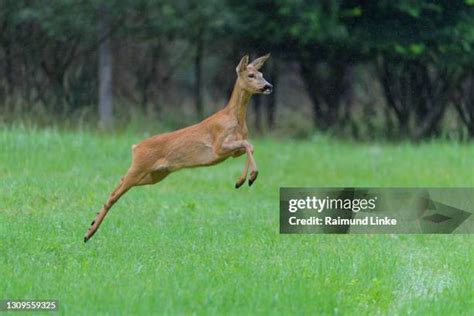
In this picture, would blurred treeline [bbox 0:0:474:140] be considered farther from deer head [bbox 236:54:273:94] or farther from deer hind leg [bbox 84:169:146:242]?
deer hind leg [bbox 84:169:146:242]

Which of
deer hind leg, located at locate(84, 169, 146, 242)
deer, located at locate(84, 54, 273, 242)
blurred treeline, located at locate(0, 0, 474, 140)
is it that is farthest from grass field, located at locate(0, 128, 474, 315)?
blurred treeline, located at locate(0, 0, 474, 140)

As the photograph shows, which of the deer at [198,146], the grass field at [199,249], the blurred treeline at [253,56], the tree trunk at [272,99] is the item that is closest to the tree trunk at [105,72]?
the blurred treeline at [253,56]

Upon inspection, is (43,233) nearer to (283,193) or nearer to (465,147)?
(283,193)

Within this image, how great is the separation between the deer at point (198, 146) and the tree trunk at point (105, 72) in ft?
42.3

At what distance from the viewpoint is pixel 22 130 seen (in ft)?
68.6

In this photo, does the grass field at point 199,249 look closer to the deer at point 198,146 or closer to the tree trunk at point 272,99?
the deer at point 198,146

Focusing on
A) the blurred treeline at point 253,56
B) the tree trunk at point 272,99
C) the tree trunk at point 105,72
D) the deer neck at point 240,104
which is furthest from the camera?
the tree trunk at point 272,99

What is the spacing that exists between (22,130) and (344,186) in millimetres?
5795

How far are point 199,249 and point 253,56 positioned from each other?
1474cm

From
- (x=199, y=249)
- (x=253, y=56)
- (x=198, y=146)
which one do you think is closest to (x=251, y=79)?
(x=198, y=146)

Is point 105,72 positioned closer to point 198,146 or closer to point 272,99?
point 272,99

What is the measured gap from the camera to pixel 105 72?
2528cm

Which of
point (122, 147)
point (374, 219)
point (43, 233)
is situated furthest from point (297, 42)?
point (43, 233)

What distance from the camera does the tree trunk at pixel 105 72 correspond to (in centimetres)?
2497
